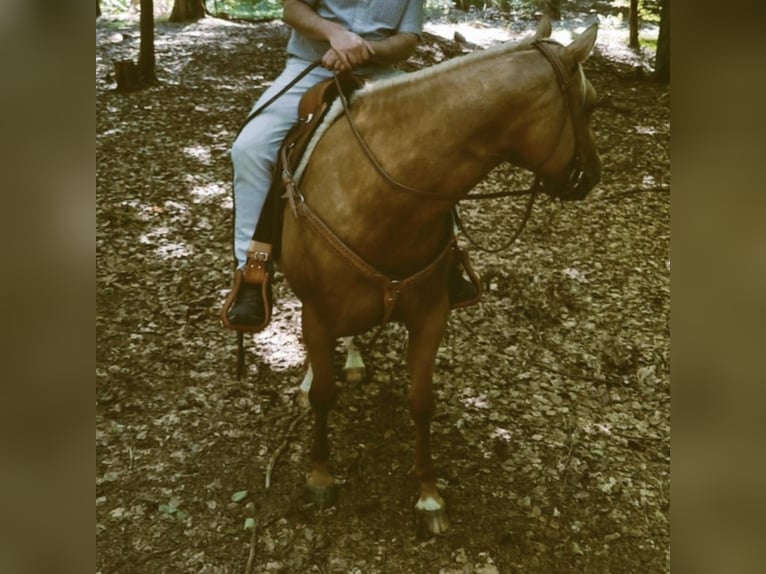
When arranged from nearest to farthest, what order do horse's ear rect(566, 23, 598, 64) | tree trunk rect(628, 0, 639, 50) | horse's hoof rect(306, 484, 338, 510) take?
horse's ear rect(566, 23, 598, 64) → horse's hoof rect(306, 484, 338, 510) → tree trunk rect(628, 0, 639, 50)

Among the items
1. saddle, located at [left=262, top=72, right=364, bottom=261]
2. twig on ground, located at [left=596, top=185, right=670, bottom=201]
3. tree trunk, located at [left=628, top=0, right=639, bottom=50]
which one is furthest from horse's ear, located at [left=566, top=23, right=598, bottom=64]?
tree trunk, located at [left=628, top=0, right=639, bottom=50]

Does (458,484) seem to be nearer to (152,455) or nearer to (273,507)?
(273,507)

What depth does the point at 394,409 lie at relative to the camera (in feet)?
16.7

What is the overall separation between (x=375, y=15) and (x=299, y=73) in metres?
0.59

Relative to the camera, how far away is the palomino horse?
8.72 feet

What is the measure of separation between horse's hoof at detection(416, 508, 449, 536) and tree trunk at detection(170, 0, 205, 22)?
1767 cm

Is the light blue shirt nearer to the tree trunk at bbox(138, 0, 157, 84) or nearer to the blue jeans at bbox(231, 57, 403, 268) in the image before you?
the blue jeans at bbox(231, 57, 403, 268)

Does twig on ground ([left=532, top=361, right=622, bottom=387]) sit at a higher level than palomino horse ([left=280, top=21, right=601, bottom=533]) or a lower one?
lower

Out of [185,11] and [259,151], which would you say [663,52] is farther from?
[185,11]

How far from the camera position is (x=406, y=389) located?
5.38m

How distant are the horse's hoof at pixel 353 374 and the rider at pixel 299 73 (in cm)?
169

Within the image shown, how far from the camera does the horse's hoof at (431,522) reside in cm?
395

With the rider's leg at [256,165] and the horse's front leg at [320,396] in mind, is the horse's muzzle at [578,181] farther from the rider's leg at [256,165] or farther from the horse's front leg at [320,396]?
the rider's leg at [256,165]
